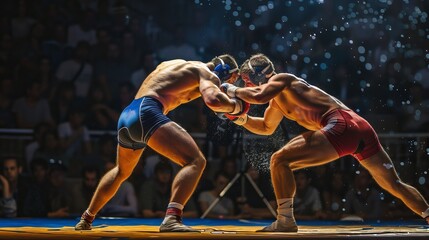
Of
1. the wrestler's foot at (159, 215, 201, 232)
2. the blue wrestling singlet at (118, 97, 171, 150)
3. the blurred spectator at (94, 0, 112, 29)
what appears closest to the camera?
the wrestler's foot at (159, 215, 201, 232)

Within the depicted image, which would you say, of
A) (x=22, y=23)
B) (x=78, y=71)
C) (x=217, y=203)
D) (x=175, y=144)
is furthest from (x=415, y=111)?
(x=22, y=23)

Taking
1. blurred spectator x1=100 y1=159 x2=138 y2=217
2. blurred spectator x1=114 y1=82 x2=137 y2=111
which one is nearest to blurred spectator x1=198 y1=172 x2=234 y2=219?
blurred spectator x1=100 y1=159 x2=138 y2=217

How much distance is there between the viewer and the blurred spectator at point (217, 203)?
23.8 ft

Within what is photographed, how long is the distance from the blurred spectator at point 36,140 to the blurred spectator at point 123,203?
71cm

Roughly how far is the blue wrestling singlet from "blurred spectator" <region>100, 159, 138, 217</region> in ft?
7.55

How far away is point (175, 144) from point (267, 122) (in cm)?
108

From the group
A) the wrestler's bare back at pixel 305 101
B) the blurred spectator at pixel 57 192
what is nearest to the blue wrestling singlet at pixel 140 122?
the wrestler's bare back at pixel 305 101

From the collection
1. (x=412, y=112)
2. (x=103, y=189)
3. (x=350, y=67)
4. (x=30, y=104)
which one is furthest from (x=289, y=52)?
(x=103, y=189)

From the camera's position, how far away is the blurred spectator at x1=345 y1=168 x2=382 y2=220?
7312 millimetres

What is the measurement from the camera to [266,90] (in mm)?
4906

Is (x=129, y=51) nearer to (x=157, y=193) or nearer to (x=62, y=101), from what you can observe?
(x=62, y=101)

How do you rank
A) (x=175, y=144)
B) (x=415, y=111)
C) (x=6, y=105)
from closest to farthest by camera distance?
(x=175, y=144) → (x=6, y=105) → (x=415, y=111)

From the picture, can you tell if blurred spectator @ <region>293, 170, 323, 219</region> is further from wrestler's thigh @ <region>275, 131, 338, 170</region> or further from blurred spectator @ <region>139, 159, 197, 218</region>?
wrestler's thigh @ <region>275, 131, 338, 170</region>

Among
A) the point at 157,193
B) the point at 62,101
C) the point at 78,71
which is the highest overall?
the point at 78,71
